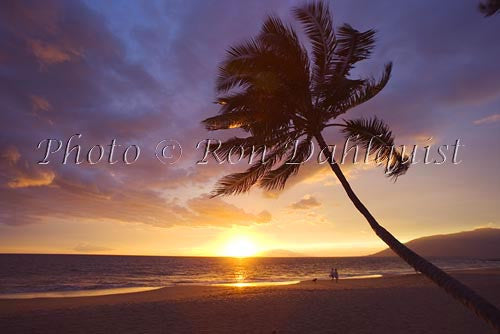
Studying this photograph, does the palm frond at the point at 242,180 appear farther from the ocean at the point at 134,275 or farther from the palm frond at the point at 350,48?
the ocean at the point at 134,275

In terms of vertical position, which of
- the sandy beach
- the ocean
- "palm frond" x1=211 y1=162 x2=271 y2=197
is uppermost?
"palm frond" x1=211 y1=162 x2=271 y2=197

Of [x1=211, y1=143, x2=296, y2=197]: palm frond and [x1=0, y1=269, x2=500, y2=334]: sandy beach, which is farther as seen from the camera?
[x1=0, y1=269, x2=500, y2=334]: sandy beach

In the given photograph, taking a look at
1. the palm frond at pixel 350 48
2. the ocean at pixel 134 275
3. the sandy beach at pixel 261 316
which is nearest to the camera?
the palm frond at pixel 350 48

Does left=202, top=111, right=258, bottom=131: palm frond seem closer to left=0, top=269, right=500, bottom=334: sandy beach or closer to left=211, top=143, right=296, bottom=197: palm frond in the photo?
left=211, top=143, right=296, bottom=197: palm frond

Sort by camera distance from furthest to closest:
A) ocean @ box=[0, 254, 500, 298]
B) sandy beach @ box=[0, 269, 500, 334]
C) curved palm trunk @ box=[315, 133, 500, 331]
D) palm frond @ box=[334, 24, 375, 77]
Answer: ocean @ box=[0, 254, 500, 298]
sandy beach @ box=[0, 269, 500, 334]
palm frond @ box=[334, 24, 375, 77]
curved palm trunk @ box=[315, 133, 500, 331]

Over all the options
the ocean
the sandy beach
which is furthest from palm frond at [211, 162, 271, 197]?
the ocean

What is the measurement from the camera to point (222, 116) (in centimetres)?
1069

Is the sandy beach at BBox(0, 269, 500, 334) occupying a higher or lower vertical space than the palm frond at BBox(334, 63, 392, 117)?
lower

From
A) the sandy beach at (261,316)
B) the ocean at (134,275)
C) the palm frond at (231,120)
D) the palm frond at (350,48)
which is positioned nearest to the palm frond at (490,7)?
the palm frond at (350,48)

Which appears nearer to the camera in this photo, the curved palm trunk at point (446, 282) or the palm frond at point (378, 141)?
the curved palm trunk at point (446, 282)

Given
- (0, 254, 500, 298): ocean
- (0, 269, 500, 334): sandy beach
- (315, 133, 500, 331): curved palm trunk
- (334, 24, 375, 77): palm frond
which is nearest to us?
(315, 133, 500, 331): curved palm trunk

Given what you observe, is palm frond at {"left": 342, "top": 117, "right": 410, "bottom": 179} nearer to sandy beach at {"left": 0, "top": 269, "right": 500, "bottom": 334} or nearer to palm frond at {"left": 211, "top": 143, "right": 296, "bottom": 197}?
palm frond at {"left": 211, "top": 143, "right": 296, "bottom": 197}

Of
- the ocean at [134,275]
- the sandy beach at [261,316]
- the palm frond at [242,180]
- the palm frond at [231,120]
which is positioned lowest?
the sandy beach at [261,316]

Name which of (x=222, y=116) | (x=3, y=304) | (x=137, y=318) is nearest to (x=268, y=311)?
(x=137, y=318)
